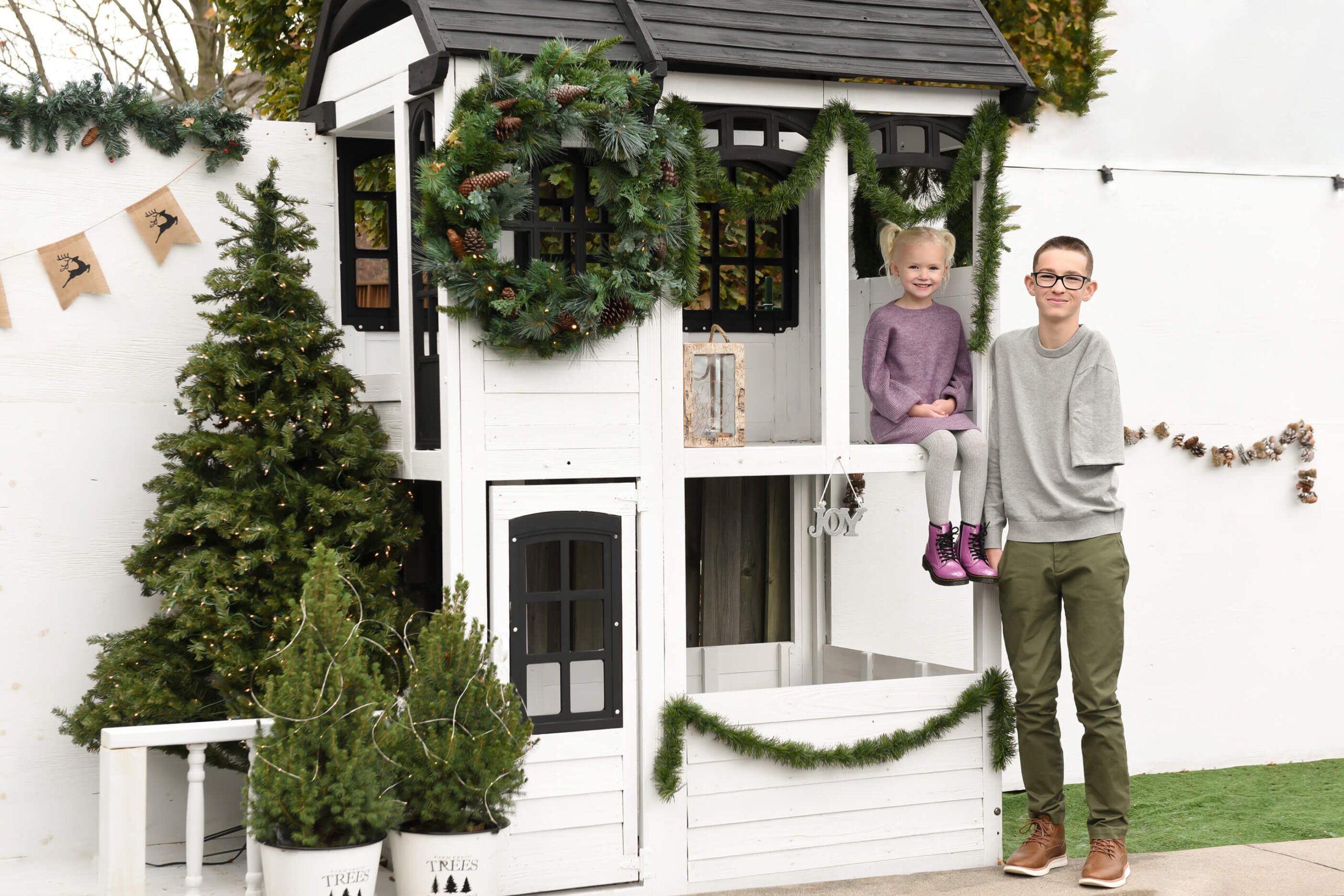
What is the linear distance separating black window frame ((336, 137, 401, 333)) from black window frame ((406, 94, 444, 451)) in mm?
669

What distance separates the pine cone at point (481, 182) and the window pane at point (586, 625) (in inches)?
68.8

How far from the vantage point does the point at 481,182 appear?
413 cm

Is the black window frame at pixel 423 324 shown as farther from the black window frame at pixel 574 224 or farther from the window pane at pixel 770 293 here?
the window pane at pixel 770 293

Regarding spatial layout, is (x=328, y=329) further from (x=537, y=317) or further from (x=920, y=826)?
(x=920, y=826)

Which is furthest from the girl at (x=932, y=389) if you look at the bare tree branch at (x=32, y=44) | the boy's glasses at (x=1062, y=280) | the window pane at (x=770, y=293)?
the bare tree branch at (x=32, y=44)

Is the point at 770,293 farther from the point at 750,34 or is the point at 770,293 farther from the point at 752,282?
the point at 750,34

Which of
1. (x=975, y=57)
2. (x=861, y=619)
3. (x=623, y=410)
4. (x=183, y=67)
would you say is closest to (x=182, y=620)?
(x=623, y=410)

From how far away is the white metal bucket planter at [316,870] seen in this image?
147 inches

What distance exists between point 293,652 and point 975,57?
9.98ft

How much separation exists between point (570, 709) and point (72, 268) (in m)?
2.28

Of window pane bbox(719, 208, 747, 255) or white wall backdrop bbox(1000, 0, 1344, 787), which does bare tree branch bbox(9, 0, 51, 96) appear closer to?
window pane bbox(719, 208, 747, 255)

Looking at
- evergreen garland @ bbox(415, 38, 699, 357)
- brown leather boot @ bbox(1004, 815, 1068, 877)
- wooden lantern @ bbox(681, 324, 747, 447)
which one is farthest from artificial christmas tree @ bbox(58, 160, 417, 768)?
brown leather boot @ bbox(1004, 815, 1068, 877)

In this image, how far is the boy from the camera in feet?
15.4

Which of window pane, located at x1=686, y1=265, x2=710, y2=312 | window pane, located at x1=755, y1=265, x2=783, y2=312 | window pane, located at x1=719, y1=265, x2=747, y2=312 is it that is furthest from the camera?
window pane, located at x1=719, y1=265, x2=747, y2=312
